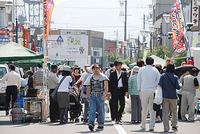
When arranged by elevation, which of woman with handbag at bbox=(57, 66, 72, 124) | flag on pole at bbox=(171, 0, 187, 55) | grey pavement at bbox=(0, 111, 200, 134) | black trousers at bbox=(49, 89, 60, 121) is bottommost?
grey pavement at bbox=(0, 111, 200, 134)

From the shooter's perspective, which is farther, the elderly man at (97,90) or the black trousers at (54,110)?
the black trousers at (54,110)

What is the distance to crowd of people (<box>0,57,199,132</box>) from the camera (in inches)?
479

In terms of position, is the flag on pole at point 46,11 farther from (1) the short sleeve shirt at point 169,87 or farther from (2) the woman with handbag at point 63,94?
(1) the short sleeve shirt at point 169,87

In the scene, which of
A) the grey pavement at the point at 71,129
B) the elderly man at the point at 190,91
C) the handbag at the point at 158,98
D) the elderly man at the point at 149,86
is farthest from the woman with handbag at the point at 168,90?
the elderly man at the point at 190,91

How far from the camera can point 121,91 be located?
1472cm

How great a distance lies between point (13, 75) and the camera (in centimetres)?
1694

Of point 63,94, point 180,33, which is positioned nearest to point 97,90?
point 63,94

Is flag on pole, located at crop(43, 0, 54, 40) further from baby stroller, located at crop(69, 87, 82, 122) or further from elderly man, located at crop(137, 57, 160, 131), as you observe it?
elderly man, located at crop(137, 57, 160, 131)

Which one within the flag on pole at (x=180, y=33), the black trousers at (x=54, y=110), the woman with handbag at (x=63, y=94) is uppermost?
the flag on pole at (x=180, y=33)

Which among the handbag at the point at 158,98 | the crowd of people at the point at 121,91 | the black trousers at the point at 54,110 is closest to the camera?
the handbag at the point at 158,98

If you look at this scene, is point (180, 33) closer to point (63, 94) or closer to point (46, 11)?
point (46, 11)

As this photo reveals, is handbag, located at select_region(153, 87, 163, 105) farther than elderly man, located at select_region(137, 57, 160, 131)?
No

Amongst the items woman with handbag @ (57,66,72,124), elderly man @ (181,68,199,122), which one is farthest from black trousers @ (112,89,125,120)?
elderly man @ (181,68,199,122)

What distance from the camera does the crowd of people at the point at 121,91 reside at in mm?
12164
